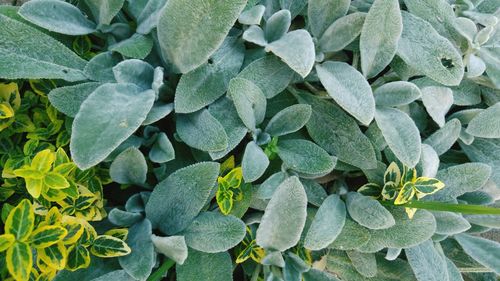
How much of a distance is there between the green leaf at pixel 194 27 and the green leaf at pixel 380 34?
0.80ft

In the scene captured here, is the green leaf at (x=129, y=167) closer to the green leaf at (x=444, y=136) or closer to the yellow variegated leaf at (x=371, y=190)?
the yellow variegated leaf at (x=371, y=190)

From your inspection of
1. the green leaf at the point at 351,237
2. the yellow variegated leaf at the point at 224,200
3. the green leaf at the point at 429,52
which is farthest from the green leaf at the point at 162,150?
the green leaf at the point at 429,52

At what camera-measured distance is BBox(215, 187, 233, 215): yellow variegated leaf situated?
994 mm

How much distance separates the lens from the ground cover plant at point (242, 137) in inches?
37.8

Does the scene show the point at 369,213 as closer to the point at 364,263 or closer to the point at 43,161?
the point at 364,263

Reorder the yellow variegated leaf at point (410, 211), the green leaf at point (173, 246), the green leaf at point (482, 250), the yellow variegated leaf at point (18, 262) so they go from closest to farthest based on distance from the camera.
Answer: the yellow variegated leaf at point (18, 262)
the green leaf at point (173, 246)
the yellow variegated leaf at point (410, 211)
the green leaf at point (482, 250)

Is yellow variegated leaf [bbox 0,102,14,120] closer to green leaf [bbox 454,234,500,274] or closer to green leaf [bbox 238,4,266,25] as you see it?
green leaf [bbox 238,4,266,25]

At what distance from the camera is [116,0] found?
104 centimetres

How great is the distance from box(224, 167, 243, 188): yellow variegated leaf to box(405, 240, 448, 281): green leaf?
0.37 m

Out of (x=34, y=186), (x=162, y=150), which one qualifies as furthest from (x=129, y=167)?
(x=34, y=186)

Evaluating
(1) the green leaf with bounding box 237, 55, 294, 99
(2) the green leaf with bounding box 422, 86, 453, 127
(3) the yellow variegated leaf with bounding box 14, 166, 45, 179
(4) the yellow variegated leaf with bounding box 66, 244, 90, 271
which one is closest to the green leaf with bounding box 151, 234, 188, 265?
(4) the yellow variegated leaf with bounding box 66, 244, 90, 271

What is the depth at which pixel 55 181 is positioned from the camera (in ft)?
2.97

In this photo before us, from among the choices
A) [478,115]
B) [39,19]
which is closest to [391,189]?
[478,115]

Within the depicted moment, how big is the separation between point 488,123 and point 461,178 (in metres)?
0.13
